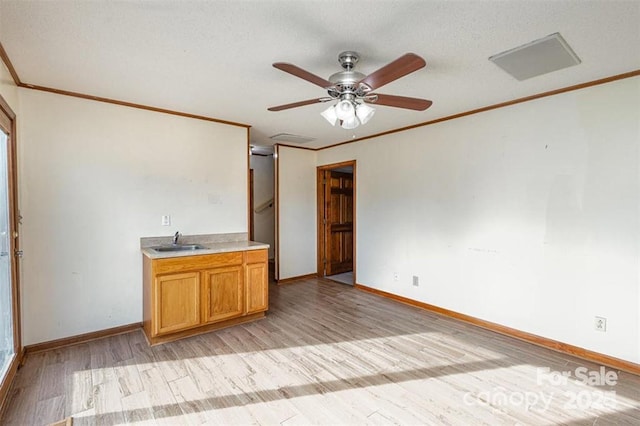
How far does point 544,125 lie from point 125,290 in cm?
442

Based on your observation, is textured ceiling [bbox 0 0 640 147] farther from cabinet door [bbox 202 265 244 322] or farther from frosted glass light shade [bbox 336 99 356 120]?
cabinet door [bbox 202 265 244 322]

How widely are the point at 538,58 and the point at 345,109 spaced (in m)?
1.42

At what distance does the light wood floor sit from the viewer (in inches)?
76.2

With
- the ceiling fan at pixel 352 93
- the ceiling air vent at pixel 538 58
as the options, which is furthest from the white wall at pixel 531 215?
the ceiling fan at pixel 352 93

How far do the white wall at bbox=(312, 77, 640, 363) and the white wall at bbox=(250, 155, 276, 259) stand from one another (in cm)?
301

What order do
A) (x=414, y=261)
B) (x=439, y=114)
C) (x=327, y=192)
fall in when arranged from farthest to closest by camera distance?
(x=327, y=192) < (x=414, y=261) < (x=439, y=114)

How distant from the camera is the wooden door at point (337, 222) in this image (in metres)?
5.61

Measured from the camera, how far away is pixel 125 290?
3.15m

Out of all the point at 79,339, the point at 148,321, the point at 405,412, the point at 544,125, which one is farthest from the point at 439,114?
the point at 79,339

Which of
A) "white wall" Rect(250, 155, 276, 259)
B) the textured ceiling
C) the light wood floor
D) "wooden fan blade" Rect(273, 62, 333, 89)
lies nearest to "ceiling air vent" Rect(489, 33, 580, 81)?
the textured ceiling

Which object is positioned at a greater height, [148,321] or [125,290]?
[125,290]

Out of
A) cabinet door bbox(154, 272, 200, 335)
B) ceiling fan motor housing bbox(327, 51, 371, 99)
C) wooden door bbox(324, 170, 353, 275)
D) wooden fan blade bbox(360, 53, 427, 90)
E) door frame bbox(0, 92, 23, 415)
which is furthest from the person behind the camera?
wooden door bbox(324, 170, 353, 275)

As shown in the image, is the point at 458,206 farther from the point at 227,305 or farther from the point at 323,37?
the point at 227,305

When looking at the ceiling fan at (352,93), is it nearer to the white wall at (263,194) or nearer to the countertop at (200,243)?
the countertop at (200,243)
